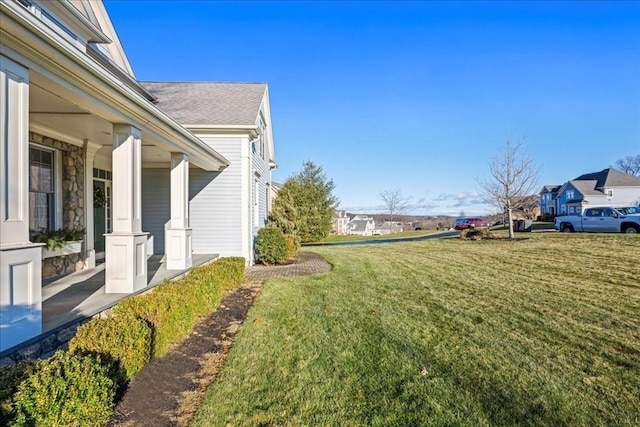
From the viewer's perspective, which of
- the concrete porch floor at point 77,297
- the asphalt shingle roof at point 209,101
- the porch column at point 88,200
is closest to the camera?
the concrete porch floor at point 77,297

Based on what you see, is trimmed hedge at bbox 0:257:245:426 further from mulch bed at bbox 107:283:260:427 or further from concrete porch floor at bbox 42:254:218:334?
concrete porch floor at bbox 42:254:218:334

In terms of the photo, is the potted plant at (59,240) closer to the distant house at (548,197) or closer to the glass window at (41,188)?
the glass window at (41,188)

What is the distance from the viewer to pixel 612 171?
4366 cm

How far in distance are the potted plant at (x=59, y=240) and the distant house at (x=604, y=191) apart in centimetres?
4836

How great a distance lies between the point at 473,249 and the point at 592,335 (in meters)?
10.5

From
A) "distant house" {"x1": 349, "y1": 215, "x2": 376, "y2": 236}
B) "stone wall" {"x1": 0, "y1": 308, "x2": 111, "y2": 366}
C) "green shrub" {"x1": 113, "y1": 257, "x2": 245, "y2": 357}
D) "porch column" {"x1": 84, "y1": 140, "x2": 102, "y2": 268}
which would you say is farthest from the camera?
"distant house" {"x1": 349, "y1": 215, "x2": 376, "y2": 236}

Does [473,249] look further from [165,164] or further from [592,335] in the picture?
[165,164]

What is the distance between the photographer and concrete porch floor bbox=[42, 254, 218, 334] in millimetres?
4094

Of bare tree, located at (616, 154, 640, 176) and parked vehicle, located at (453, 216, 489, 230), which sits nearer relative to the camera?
parked vehicle, located at (453, 216, 489, 230)

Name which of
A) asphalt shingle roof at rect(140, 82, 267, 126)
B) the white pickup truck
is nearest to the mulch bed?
asphalt shingle roof at rect(140, 82, 267, 126)

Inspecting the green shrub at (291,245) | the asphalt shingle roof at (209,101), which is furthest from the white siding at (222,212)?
the green shrub at (291,245)

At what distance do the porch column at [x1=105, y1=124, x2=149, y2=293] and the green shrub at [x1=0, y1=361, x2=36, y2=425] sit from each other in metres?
3.02

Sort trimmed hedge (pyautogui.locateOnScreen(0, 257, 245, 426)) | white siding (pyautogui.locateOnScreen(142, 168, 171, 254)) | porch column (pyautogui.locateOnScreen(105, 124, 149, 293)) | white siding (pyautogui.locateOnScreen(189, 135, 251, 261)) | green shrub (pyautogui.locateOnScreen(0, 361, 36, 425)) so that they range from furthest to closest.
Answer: white siding (pyautogui.locateOnScreen(142, 168, 171, 254)) → white siding (pyautogui.locateOnScreen(189, 135, 251, 261)) → porch column (pyautogui.locateOnScreen(105, 124, 149, 293)) → trimmed hedge (pyautogui.locateOnScreen(0, 257, 245, 426)) → green shrub (pyautogui.locateOnScreen(0, 361, 36, 425))

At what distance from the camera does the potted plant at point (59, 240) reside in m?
6.35
